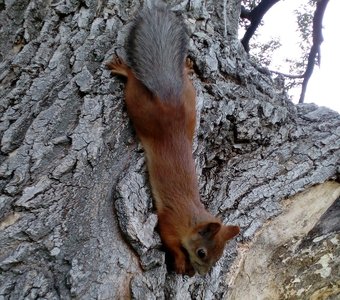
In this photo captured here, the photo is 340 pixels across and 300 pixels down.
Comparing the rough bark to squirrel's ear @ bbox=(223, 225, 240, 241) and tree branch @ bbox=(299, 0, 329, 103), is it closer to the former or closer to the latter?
squirrel's ear @ bbox=(223, 225, 240, 241)

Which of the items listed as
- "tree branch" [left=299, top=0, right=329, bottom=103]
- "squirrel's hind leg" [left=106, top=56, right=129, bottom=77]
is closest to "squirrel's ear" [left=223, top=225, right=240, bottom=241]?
"squirrel's hind leg" [left=106, top=56, right=129, bottom=77]

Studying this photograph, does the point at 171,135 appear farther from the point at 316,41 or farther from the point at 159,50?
the point at 316,41

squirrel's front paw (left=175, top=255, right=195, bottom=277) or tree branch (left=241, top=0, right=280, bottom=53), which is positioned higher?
tree branch (left=241, top=0, right=280, bottom=53)

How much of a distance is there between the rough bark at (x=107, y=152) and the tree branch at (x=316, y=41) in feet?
3.80

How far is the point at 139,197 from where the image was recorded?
1587 mm

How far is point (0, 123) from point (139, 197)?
511 mm

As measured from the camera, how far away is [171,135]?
186 centimetres

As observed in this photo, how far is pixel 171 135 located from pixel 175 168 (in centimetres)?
12

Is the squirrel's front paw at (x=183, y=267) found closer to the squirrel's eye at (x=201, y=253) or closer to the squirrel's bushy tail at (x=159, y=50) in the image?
the squirrel's eye at (x=201, y=253)

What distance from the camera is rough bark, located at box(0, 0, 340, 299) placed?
1.41m

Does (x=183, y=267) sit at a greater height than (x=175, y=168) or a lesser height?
lesser

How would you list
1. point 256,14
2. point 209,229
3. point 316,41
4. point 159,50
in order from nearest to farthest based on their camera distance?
1. point 209,229
2. point 159,50
3. point 256,14
4. point 316,41

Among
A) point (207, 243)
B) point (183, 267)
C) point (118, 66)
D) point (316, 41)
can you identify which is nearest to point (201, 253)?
point (207, 243)

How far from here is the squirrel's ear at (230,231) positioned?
5.59ft
